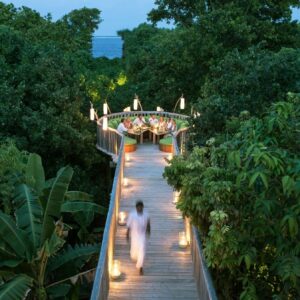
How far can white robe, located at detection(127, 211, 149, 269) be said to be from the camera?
398 inches

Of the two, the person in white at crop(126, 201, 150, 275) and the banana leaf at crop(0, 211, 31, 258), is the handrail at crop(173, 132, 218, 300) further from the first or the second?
the banana leaf at crop(0, 211, 31, 258)

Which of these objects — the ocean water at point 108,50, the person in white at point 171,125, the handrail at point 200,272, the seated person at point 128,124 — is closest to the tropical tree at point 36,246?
the handrail at point 200,272

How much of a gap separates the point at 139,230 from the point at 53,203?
6.68 feet

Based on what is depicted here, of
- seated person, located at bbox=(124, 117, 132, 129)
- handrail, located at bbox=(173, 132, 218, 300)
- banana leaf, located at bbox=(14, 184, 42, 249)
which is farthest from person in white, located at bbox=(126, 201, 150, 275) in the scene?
seated person, located at bbox=(124, 117, 132, 129)

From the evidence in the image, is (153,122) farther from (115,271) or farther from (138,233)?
(115,271)

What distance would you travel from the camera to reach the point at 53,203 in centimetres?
1099

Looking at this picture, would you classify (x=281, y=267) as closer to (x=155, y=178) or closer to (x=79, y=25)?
(x=155, y=178)

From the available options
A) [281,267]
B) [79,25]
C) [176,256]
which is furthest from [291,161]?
[79,25]

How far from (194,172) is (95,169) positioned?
19128 mm

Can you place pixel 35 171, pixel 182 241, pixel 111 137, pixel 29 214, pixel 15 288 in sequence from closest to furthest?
1. pixel 15 288
2. pixel 29 214
3. pixel 182 241
4. pixel 35 171
5. pixel 111 137

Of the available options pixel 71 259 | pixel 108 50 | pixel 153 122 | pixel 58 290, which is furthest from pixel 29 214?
pixel 108 50

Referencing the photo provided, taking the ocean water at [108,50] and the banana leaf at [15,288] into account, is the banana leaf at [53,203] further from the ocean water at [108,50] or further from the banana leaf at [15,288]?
the ocean water at [108,50]

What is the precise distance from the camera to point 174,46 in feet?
81.6

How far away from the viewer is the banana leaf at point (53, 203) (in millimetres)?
10773
